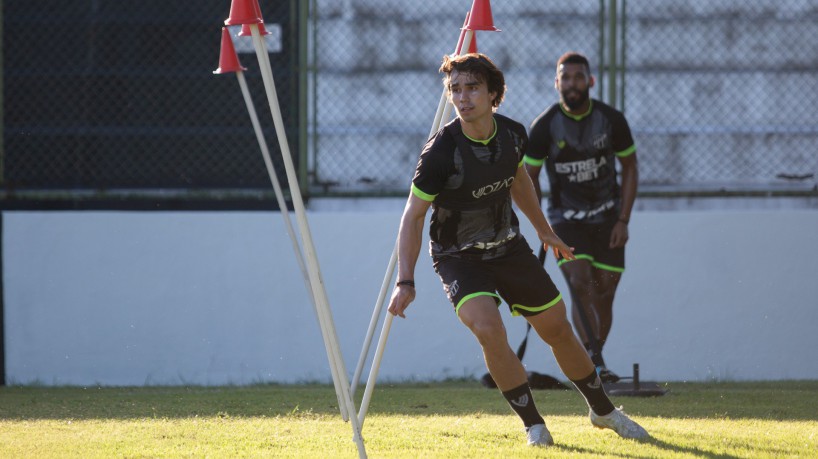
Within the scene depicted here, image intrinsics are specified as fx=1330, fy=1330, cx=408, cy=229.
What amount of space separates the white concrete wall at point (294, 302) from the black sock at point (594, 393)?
3151 millimetres

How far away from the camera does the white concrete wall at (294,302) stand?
8.91 m

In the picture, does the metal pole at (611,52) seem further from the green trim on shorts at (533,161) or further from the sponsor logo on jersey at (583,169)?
the green trim on shorts at (533,161)

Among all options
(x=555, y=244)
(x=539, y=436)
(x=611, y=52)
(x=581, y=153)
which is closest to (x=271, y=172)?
(x=555, y=244)

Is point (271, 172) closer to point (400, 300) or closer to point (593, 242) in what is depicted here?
point (400, 300)

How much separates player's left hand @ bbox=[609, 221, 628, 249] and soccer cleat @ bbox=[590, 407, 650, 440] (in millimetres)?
2509

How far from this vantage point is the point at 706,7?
928 cm

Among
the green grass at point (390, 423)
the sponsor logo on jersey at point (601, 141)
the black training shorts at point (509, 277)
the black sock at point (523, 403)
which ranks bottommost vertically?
the green grass at point (390, 423)

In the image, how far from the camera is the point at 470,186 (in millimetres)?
5438

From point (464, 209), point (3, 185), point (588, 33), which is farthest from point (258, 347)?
point (464, 209)

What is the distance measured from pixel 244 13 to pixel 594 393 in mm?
2185

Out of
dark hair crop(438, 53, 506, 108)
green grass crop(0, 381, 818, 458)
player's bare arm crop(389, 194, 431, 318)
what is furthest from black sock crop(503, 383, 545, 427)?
dark hair crop(438, 53, 506, 108)

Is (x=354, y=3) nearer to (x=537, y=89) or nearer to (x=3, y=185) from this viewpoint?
(x=537, y=89)

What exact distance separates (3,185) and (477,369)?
350cm

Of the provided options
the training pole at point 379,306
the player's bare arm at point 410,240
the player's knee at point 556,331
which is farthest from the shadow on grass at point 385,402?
the player's bare arm at point 410,240
